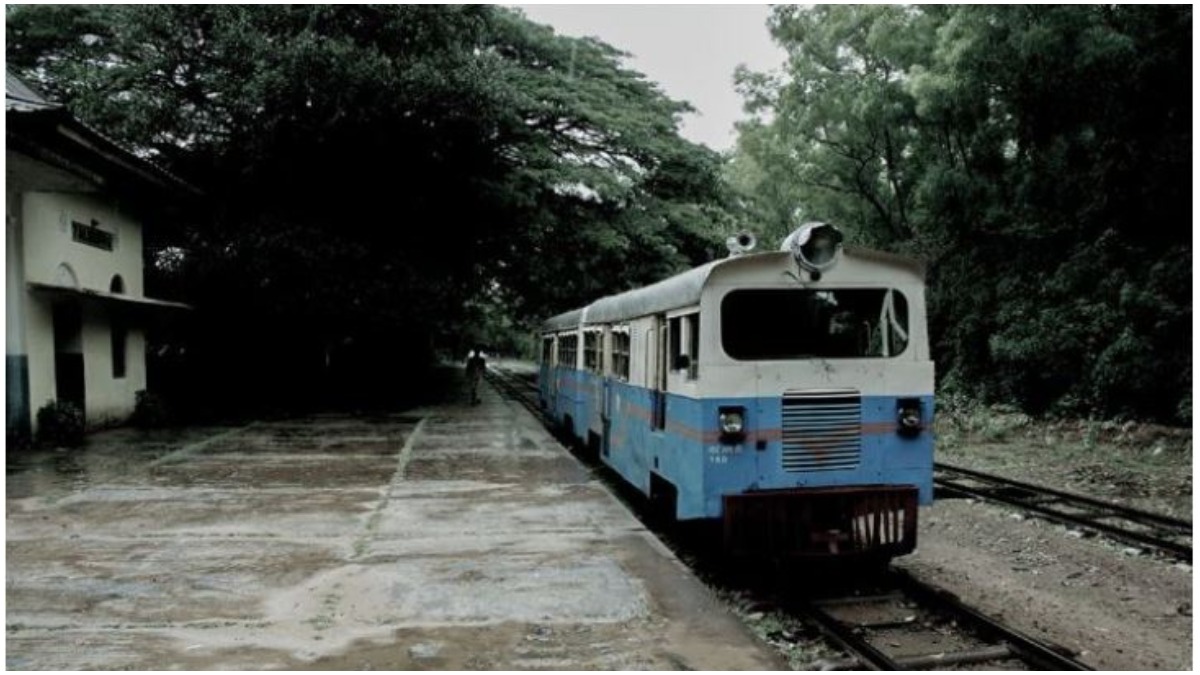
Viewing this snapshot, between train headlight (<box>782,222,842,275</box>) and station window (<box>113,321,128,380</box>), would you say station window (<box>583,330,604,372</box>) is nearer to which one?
train headlight (<box>782,222,842,275</box>)

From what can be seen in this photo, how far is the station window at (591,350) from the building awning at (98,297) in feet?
28.0

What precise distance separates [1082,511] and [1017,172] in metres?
11.0

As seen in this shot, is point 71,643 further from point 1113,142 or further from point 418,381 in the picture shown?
point 418,381

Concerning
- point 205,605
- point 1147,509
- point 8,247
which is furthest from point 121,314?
point 1147,509

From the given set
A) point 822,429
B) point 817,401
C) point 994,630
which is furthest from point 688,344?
point 994,630

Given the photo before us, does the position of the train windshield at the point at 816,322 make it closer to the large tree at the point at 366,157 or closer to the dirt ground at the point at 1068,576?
the dirt ground at the point at 1068,576

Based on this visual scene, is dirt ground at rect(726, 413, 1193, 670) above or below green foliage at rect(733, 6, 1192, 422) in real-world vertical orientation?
below

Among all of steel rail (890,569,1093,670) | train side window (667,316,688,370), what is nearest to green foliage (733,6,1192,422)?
train side window (667,316,688,370)

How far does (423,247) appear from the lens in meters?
24.3

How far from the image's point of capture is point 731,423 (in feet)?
23.7

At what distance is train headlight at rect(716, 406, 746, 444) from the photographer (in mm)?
7207

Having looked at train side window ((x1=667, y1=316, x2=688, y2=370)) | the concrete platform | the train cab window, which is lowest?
the concrete platform

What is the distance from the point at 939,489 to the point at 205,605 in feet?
29.9

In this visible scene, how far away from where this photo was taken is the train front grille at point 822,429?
288 inches
